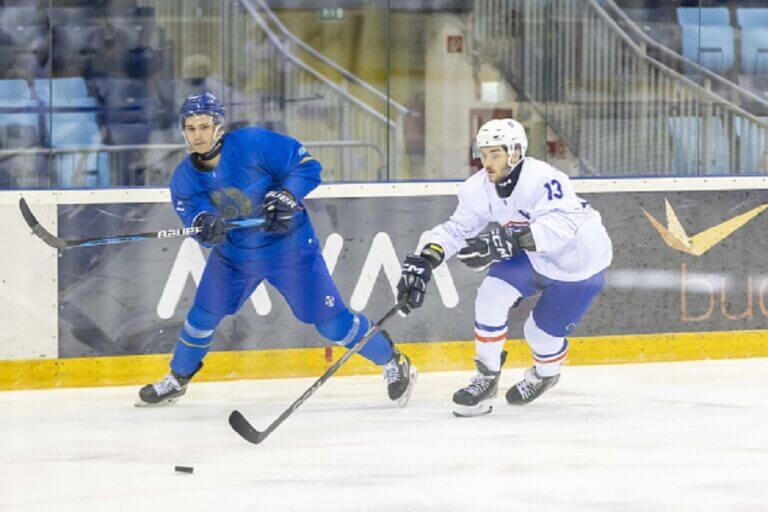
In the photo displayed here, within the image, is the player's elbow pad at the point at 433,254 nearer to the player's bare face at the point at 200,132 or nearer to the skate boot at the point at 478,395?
the skate boot at the point at 478,395

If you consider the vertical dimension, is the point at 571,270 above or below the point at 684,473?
above

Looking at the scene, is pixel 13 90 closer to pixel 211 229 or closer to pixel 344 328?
pixel 211 229

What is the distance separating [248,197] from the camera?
552 centimetres

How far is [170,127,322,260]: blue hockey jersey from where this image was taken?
18.0 feet

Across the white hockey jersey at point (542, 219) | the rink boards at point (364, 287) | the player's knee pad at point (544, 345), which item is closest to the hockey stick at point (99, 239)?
the rink boards at point (364, 287)

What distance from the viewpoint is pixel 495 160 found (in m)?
5.43

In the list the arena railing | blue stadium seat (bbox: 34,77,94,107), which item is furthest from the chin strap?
blue stadium seat (bbox: 34,77,94,107)

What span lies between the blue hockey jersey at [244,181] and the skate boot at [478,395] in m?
0.72

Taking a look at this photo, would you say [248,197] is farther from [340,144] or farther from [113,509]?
[113,509]

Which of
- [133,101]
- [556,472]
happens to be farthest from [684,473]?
[133,101]

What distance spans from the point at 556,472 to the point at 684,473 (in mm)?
Answer: 324

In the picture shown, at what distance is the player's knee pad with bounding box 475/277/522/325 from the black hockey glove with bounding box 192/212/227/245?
0.84 metres

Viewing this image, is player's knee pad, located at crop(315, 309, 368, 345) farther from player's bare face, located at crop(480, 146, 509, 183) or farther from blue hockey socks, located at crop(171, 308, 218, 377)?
player's bare face, located at crop(480, 146, 509, 183)

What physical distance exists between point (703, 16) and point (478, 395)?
223 cm
